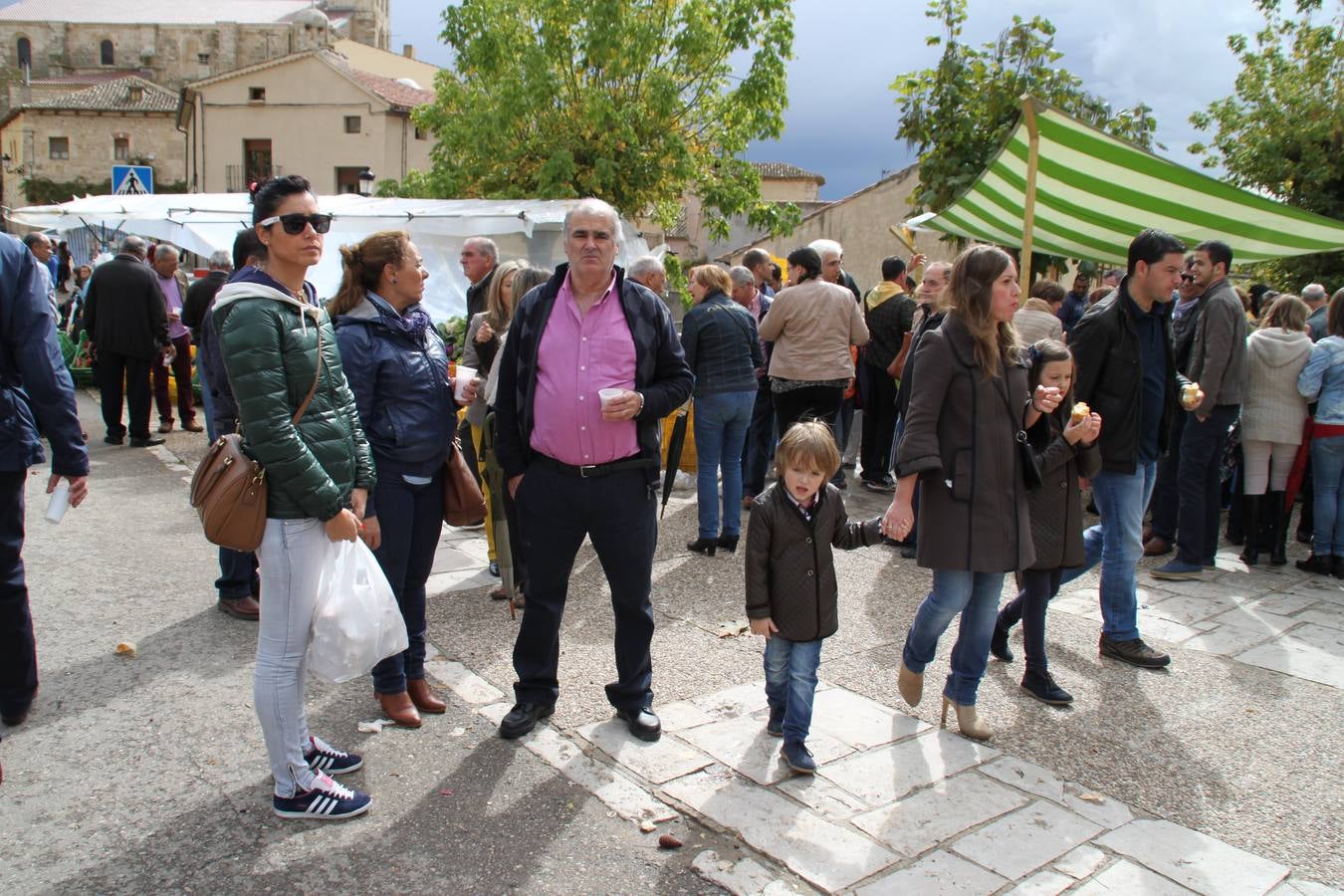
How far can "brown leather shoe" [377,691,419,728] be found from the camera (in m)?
3.87

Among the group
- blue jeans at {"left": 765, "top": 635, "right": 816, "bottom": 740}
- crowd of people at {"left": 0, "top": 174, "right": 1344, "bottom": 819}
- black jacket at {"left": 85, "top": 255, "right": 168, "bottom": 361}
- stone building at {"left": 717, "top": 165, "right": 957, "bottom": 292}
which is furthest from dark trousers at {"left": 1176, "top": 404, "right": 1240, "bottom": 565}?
stone building at {"left": 717, "top": 165, "right": 957, "bottom": 292}

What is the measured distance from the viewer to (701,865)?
9.85 ft

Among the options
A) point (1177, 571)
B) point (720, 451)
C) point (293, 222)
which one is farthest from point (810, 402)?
point (293, 222)

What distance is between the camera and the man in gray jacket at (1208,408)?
624cm

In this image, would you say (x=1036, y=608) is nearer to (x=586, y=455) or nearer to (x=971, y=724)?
(x=971, y=724)

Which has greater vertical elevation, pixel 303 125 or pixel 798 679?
pixel 303 125

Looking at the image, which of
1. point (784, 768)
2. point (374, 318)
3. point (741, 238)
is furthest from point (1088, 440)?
point (741, 238)

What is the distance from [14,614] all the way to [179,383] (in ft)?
25.9

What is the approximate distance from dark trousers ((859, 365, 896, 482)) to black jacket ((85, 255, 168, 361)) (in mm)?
6748

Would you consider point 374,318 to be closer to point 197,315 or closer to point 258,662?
point 258,662

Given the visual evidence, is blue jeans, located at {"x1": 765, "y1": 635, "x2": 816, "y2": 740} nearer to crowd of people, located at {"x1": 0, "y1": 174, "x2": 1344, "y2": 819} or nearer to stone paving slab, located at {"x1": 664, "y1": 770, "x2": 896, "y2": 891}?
crowd of people, located at {"x1": 0, "y1": 174, "x2": 1344, "y2": 819}

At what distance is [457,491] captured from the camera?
13.0 feet

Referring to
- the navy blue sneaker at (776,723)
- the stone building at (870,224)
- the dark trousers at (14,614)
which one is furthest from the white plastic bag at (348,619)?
the stone building at (870,224)

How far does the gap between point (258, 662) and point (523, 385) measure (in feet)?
4.36
